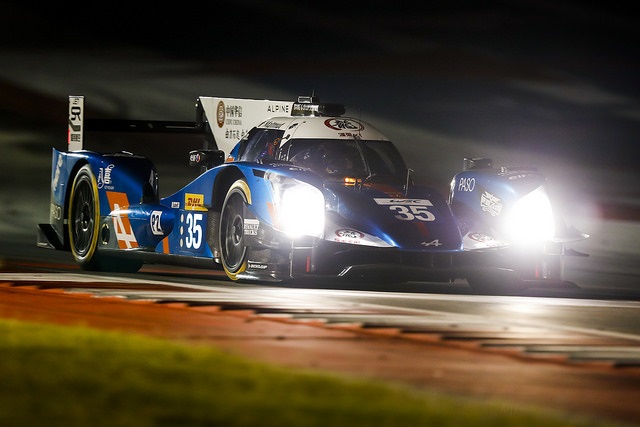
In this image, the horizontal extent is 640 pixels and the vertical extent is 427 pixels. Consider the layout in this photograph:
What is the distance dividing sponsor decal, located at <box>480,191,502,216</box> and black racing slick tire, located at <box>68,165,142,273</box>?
4543 mm

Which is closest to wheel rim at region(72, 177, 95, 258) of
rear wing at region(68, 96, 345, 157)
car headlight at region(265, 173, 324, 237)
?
rear wing at region(68, 96, 345, 157)

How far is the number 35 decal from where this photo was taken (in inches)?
533

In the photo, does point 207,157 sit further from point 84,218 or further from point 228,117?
point 84,218

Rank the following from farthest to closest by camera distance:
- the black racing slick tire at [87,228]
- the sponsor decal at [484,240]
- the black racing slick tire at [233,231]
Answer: the black racing slick tire at [87,228]
the black racing slick tire at [233,231]
the sponsor decal at [484,240]

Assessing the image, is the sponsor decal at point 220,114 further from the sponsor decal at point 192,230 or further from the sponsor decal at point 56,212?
the sponsor decal at point 56,212

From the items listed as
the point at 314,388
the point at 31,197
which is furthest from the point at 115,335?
the point at 31,197

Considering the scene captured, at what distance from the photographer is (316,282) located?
49.4 feet

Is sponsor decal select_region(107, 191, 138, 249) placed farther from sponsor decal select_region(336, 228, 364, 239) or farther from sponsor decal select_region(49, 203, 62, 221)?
sponsor decal select_region(336, 228, 364, 239)

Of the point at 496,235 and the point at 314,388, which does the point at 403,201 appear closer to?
the point at 496,235

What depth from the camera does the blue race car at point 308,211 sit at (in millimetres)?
13359

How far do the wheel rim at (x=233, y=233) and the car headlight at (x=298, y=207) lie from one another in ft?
2.27

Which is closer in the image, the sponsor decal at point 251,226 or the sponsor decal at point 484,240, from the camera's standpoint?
the sponsor decal at point 251,226

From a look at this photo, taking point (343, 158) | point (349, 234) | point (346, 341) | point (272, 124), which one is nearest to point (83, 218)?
point (272, 124)

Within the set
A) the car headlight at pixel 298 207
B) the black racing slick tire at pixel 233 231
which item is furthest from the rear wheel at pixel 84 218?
the car headlight at pixel 298 207
